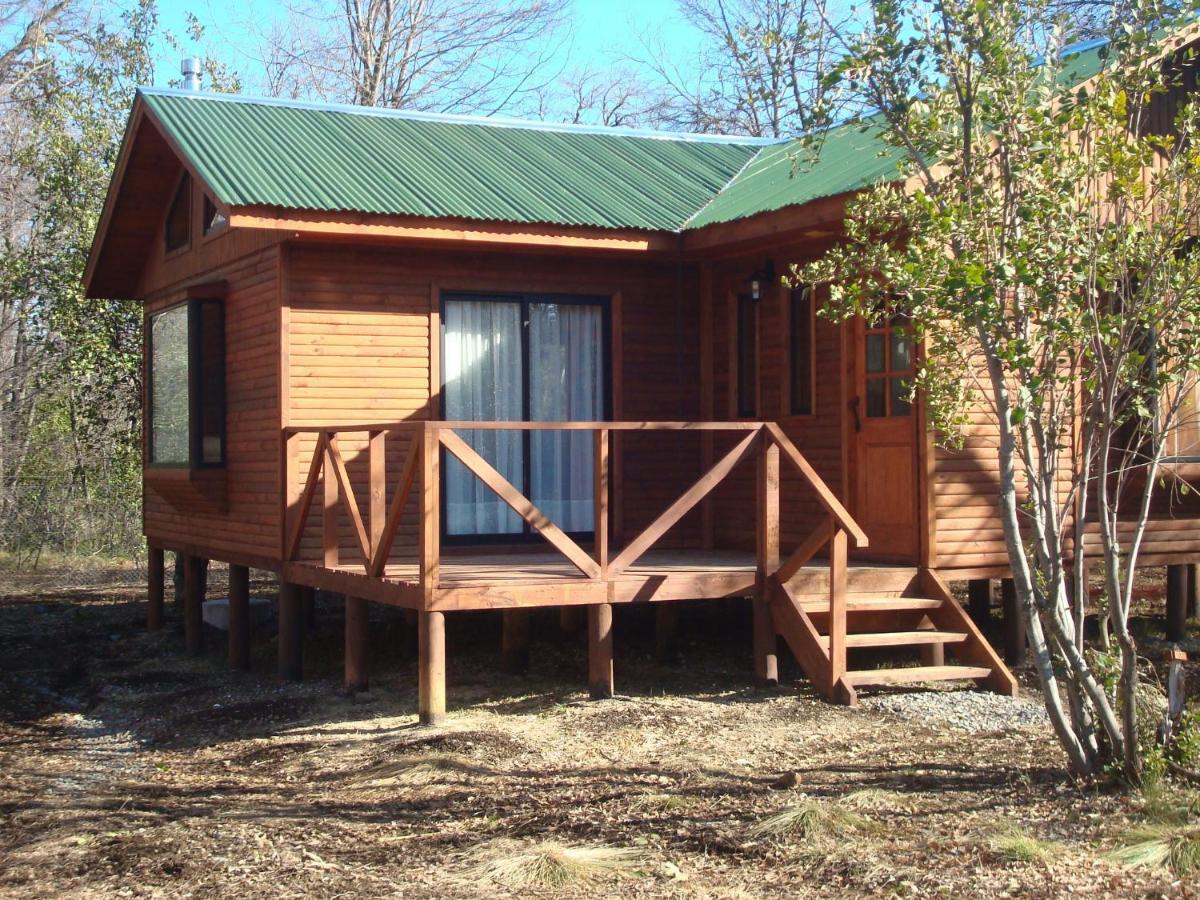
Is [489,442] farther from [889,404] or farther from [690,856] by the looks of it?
[690,856]

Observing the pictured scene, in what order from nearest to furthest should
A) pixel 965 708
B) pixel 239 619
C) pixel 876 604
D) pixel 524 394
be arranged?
pixel 965 708
pixel 876 604
pixel 524 394
pixel 239 619

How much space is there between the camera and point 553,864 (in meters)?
5.35

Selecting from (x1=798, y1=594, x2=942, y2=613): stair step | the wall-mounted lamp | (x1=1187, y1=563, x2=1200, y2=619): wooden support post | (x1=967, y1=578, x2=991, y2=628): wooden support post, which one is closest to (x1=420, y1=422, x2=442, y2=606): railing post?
(x1=798, y1=594, x2=942, y2=613): stair step

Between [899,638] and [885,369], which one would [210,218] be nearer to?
[885,369]

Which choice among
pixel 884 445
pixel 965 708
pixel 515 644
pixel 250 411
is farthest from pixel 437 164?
pixel 965 708

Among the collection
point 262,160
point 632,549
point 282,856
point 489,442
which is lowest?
point 282,856

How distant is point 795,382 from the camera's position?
10492 mm

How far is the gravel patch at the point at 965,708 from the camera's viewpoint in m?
7.70

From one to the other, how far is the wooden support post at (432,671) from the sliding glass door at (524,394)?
2.65m

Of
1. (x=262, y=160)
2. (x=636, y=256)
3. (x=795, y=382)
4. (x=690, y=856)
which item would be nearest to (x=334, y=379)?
(x=262, y=160)

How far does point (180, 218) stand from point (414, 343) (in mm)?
3482

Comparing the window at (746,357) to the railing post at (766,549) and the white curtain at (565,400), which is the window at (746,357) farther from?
the railing post at (766,549)

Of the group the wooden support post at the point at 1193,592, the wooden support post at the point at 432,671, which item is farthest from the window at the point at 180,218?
the wooden support post at the point at 1193,592

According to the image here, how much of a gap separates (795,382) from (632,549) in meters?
2.54
